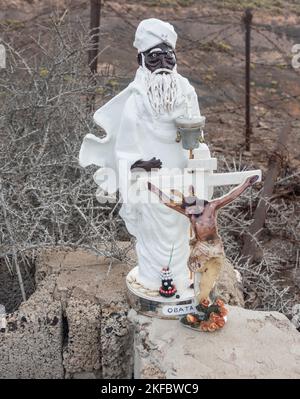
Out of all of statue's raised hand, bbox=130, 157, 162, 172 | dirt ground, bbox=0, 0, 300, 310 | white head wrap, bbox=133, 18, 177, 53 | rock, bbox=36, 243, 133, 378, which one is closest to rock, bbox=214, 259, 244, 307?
rock, bbox=36, 243, 133, 378

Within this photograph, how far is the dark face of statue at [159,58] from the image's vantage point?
288 cm

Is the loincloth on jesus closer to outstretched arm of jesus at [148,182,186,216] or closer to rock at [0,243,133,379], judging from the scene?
outstretched arm of jesus at [148,182,186,216]

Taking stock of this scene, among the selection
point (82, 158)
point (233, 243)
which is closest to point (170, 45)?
point (82, 158)

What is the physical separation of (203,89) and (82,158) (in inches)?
241

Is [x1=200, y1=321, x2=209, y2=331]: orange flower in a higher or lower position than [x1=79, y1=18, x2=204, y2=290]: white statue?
lower

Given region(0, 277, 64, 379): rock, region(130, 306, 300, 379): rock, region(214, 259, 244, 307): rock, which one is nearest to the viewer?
region(130, 306, 300, 379): rock

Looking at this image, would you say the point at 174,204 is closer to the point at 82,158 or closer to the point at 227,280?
the point at 82,158

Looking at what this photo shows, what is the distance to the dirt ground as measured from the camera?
721 cm

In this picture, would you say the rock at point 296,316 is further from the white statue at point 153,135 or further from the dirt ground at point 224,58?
the dirt ground at point 224,58

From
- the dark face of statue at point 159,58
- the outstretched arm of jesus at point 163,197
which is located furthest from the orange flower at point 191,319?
the dark face of statue at point 159,58

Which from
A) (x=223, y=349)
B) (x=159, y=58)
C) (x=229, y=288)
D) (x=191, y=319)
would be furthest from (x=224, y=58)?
(x=223, y=349)

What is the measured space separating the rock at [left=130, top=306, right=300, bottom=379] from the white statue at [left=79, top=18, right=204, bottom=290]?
0.27m

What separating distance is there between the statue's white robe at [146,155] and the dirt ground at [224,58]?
2604 millimetres

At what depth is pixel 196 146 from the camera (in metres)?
2.86
